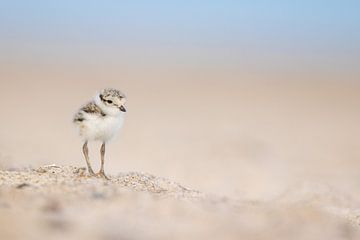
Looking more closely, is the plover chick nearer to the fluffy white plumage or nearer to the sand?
the fluffy white plumage

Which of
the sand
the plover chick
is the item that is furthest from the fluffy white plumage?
the sand

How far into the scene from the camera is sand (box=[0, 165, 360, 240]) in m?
4.98

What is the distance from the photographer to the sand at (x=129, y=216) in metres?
4.98

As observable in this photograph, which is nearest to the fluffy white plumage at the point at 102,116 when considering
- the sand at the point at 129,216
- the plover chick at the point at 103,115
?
the plover chick at the point at 103,115

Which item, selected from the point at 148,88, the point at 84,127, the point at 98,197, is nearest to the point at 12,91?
the point at 148,88

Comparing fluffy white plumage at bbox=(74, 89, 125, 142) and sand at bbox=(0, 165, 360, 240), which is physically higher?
fluffy white plumage at bbox=(74, 89, 125, 142)

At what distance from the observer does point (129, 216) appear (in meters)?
5.31

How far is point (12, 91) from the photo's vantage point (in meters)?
26.7

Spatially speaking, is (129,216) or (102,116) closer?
(129,216)

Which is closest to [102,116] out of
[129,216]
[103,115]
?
[103,115]

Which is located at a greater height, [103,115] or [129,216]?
[103,115]

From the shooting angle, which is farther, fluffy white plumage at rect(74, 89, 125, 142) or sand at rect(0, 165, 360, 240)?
fluffy white plumage at rect(74, 89, 125, 142)

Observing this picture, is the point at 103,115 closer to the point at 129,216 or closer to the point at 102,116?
the point at 102,116

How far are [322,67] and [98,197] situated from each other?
39.7 meters
